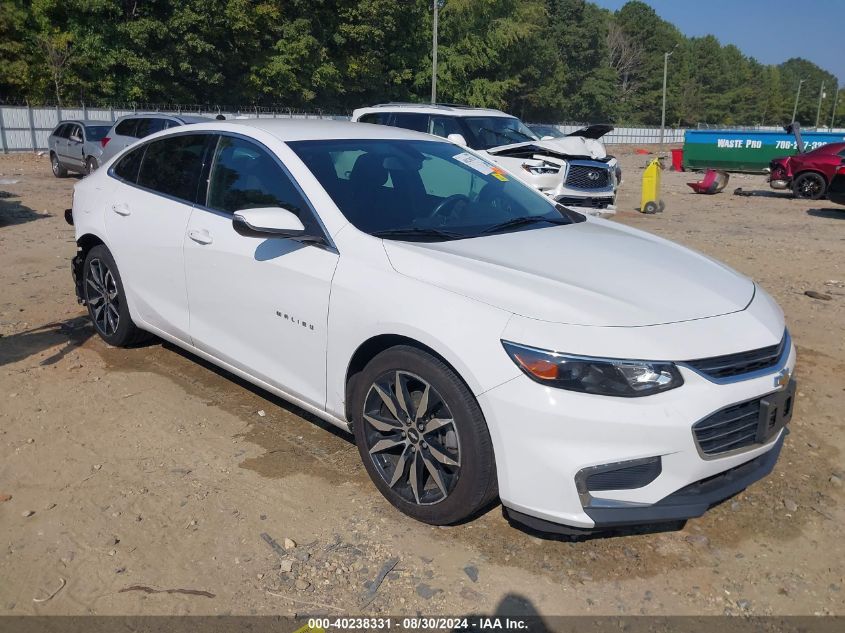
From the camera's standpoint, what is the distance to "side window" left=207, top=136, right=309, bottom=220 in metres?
3.78

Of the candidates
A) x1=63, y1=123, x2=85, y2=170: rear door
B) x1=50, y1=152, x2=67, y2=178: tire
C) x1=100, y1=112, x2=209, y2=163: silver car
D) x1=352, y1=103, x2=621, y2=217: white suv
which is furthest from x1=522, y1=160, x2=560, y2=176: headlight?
x1=50, y1=152, x2=67, y2=178: tire

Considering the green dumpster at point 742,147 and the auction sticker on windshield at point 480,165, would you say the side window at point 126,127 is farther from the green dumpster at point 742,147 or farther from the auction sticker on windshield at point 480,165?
the green dumpster at point 742,147

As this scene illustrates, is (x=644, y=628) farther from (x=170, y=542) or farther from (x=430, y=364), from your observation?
(x=170, y=542)

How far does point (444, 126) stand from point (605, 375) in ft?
32.7

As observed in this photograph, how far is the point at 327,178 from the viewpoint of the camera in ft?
12.2

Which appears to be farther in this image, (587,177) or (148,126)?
(148,126)

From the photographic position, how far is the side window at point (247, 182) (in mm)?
3783

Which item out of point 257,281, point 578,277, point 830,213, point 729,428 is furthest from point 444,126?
point 729,428

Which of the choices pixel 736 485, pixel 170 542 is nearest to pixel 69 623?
pixel 170 542

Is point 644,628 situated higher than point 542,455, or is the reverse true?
point 542,455

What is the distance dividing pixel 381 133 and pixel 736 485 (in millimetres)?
2784

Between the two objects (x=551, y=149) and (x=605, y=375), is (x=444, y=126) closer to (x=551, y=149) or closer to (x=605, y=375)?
(x=551, y=149)

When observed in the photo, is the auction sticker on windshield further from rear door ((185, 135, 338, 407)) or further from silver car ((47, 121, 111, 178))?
silver car ((47, 121, 111, 178))

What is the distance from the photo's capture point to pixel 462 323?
291 cm
